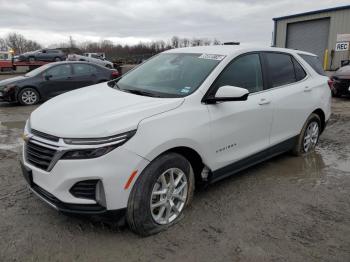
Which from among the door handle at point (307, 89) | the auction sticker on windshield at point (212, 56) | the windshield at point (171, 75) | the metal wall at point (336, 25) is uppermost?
the metal wall at point (336, 25)

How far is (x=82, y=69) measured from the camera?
11469 mm

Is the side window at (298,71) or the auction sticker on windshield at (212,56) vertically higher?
the auction sticker on windshield at (212,56)

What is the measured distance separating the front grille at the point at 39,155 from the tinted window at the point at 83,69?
28.7 ft

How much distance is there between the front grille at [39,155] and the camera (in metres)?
2.77

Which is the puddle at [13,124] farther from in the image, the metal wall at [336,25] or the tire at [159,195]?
the metal wall at [336,25]

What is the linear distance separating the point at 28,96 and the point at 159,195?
8833mm

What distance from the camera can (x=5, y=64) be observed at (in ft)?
87.1

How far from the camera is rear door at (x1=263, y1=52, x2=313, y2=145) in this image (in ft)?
14.2

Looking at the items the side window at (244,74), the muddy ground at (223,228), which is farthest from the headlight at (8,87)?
the side window at (244,74)

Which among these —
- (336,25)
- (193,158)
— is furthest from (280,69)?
(336,25)

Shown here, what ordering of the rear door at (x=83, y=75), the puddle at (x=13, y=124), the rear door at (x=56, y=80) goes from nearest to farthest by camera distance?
the puddle at (x=13, y=124)
the rear door at (x=56, y=80)
the rear door at (x=83, y=75)

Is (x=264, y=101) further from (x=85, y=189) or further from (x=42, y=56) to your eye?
(x=42, y=56)

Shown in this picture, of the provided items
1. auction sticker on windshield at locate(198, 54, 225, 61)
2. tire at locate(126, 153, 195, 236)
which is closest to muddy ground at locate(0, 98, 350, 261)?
tire at locate(126, 153, 195, 236)

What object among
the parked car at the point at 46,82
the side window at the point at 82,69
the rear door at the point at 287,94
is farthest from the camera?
the side window at the point at 82,69
